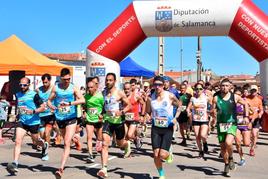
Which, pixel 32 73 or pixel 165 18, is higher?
pixel 165 18

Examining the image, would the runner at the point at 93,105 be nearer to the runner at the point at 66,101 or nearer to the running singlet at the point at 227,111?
the runner at the point at 66,101

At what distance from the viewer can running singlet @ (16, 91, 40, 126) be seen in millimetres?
8375

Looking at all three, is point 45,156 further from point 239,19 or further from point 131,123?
point 239,19

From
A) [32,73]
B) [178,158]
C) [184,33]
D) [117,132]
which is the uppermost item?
[184,33]

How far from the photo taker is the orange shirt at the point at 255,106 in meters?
11.4

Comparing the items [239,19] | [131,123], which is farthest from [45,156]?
[239,19]

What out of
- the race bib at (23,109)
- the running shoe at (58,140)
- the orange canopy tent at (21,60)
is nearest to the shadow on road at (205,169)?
the race bib at (23,109)

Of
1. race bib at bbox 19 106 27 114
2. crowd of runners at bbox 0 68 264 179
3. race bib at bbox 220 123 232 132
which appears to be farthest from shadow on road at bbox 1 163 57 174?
race bib at bbox 220 123 232 132

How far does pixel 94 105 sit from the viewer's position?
30.1 feet

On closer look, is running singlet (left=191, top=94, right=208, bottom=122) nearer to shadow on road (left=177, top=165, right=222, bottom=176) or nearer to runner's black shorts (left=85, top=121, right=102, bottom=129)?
shadow on road (left=177, top=165, right=222, bottom=176)

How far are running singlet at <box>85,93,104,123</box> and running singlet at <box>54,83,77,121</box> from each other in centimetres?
120

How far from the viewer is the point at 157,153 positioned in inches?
282

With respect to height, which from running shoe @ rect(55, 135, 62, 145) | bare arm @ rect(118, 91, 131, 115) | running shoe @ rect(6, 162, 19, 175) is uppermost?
bare arm @ rect(118, 91, 131, 115)

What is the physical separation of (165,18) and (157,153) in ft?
22.8
